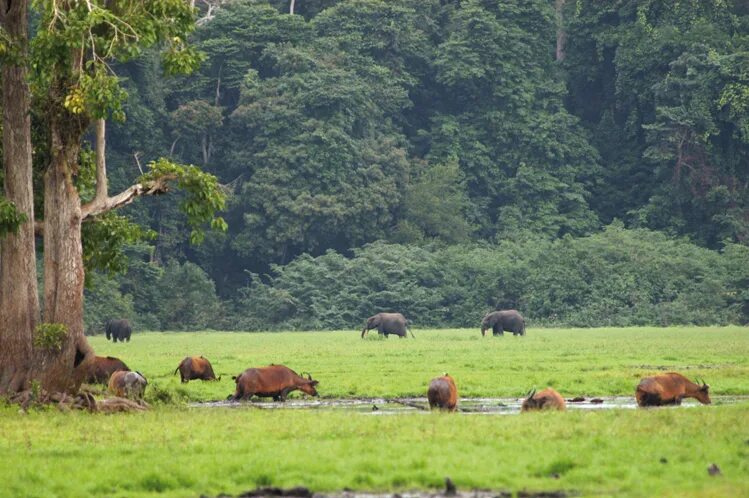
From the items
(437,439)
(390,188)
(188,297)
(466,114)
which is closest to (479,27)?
(466,114)

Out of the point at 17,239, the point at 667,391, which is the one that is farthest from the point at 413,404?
the point at 17,239

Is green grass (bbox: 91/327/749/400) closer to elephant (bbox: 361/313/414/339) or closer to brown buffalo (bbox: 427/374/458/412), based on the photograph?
elephant (bbox: 361/313/414/339)

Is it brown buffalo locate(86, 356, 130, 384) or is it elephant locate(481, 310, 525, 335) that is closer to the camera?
brown buffalo locate(86, 356, 130, 384)

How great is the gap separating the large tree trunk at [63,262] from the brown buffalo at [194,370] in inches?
190

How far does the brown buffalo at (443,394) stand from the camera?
20078 millimetres

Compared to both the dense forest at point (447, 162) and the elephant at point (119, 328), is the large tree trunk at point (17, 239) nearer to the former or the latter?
the elephant at point (119, 328)

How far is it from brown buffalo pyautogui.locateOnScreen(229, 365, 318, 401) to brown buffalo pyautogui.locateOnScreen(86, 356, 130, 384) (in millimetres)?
2532

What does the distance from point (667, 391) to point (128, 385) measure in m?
8.07

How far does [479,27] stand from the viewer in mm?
74875

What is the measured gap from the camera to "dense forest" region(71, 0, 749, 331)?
6456 cm

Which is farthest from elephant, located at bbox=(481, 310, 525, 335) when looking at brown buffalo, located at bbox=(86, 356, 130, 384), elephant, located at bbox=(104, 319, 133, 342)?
brown buffalo, located at bbox=(86, 356, 130, 384)

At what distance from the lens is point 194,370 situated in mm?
27078

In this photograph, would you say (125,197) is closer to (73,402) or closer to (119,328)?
(73,402)

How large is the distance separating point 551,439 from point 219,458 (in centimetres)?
373
